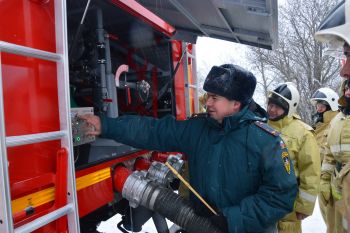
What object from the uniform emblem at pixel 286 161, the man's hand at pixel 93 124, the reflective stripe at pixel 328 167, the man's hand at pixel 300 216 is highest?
the man's hand at pixel 93 124

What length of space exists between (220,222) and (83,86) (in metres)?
1.85

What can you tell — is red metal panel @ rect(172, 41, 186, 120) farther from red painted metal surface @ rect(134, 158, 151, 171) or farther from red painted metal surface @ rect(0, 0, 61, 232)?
red painted metal surface @ rect(0, 0, 61, 232)

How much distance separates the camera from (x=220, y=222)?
2031 millimetres

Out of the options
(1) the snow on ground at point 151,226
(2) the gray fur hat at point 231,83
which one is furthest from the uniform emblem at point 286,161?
(1) the snow on ground at point 151,226

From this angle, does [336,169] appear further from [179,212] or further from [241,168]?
[179,212]

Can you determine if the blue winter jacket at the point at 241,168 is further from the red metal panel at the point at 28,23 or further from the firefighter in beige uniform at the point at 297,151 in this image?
the firefighter in beige uniform at the point at 297,151

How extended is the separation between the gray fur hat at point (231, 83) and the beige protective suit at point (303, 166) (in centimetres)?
119

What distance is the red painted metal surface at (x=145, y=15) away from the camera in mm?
2568

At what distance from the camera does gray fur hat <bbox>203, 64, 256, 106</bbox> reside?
6.87 ft

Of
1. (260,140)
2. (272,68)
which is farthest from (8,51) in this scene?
(272,68)

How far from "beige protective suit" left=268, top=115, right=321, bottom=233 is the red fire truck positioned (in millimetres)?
922

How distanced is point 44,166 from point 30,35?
635 millimetres

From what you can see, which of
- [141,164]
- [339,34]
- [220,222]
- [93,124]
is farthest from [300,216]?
[93,124]

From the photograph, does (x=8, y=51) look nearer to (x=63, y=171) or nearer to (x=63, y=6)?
(x=63, y=6)
